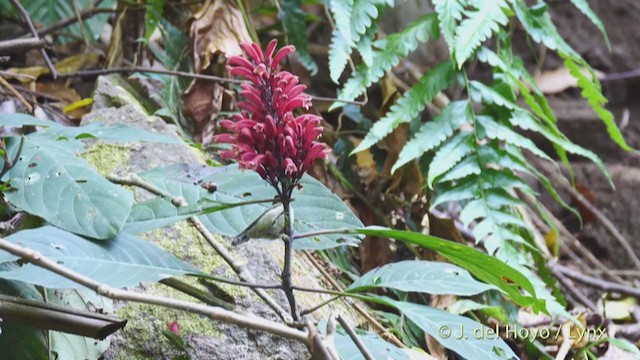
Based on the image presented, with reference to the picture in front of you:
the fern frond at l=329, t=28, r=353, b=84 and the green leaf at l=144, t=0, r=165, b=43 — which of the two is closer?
the fern frond at l=329, t=28, r=353, b=84

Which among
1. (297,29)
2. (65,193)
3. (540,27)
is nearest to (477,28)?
(540,27)

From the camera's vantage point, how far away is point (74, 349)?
43.1 inches

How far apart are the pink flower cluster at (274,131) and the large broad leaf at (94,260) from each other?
8.0 inches

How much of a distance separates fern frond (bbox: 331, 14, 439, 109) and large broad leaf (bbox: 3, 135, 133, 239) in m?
0.78

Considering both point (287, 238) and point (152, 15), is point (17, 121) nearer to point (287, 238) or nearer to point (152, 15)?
point (287, 238)

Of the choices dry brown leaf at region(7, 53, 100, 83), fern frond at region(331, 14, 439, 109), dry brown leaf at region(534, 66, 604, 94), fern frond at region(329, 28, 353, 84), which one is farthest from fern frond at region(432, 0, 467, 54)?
dry brown leaf at region(534, 66, 604, 94)

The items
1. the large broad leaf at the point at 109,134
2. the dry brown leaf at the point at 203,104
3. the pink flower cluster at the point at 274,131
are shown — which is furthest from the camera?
the dry brown leaf at the point at 203,104

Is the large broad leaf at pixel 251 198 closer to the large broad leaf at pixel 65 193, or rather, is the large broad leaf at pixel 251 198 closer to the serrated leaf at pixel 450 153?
the large broad leaf at pixel 65 193

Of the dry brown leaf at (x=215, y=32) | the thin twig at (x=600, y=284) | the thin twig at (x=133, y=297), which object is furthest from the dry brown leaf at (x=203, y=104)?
the thin twig at (x=600, y=284)

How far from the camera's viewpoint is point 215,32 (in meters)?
2.00

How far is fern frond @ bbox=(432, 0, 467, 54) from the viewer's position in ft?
5.53

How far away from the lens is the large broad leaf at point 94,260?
93 cm

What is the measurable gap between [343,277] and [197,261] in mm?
427

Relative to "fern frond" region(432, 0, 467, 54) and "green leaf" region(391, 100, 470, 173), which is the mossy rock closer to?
"green leaf" region(391, 100, 470, 173)
